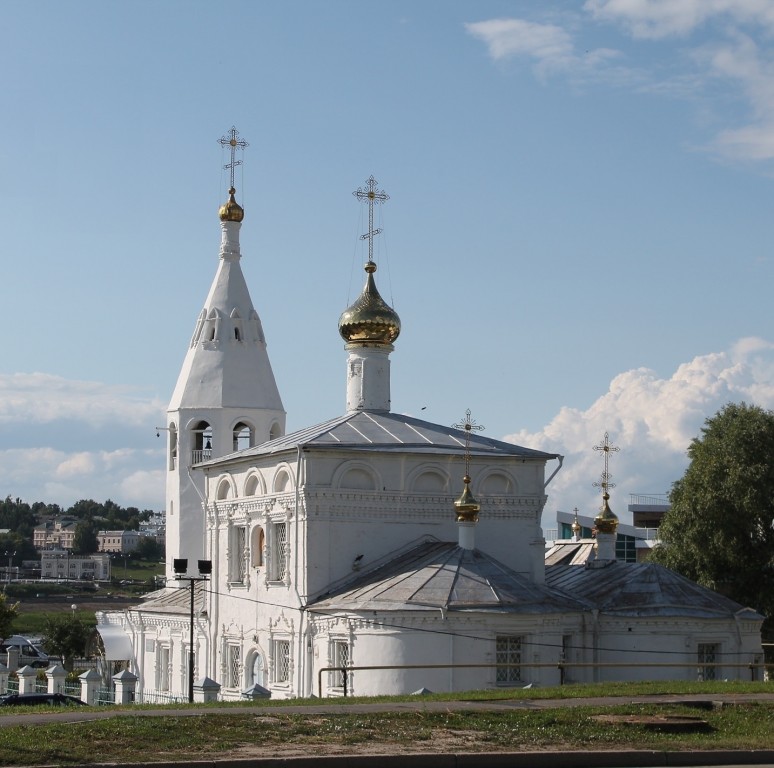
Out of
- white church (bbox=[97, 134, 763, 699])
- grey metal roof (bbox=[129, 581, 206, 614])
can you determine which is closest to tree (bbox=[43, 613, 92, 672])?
grey metal roof (bbox=[129, 581, 206, 614])

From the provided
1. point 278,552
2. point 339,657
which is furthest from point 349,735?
point 278,552

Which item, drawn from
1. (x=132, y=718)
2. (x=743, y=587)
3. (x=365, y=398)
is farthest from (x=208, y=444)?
(x=132, y=718)

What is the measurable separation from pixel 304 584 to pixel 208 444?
1068 centimetres

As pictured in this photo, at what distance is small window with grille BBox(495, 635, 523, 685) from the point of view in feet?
74.0

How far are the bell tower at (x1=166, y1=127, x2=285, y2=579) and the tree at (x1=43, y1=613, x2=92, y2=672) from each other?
2438 centimetres

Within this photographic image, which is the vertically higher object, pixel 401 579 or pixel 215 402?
pixel 215 402

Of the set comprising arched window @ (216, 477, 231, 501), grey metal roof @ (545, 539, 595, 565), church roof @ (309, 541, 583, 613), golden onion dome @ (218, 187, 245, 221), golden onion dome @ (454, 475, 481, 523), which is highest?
golden onion dome @ (218, 187, 245, 221)

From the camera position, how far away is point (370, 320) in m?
28.6

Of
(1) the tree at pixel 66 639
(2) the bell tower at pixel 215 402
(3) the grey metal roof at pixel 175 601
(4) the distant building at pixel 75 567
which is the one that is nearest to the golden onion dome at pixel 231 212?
(2) the bell tower at pixel 215 402

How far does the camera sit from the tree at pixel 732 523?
1375 inches

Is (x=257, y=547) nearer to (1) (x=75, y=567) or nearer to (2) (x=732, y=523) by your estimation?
(2) (x=732, y=523)

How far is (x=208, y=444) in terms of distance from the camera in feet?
114

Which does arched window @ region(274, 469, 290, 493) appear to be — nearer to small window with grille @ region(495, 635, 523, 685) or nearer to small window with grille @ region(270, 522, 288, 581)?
small window with grille @ region(270, 522, 288, 581)

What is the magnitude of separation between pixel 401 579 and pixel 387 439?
3345mm
